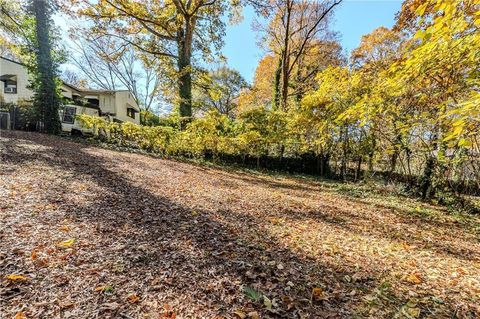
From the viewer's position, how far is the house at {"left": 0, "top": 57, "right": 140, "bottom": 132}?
1639cm

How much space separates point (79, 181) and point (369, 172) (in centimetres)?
912

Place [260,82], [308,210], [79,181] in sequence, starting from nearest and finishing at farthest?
1. [79,181]
2. [308,210]
3. [260,82]

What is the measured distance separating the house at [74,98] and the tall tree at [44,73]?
0.85 m

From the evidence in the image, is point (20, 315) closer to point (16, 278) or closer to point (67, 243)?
point (16, 278)

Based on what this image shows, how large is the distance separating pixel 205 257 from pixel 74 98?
881 inches

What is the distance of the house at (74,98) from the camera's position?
53.8 ft

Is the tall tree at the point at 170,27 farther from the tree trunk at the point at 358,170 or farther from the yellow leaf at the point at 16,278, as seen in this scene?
the yellow leaf at the point at 16,278

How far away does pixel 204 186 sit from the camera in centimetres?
575

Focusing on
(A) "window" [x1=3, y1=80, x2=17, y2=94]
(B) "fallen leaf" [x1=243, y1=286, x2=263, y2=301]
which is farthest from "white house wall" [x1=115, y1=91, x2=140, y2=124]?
(B) "fallen leaf" [x1=243, y1=286, x2=263, y2=301]

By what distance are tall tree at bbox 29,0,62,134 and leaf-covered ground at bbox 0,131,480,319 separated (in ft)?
27.7

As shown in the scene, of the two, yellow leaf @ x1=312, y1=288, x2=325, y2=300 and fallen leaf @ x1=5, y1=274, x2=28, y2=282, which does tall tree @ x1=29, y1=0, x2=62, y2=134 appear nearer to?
fallen leaf @ x1=5, y1=274, x2=28, y2=282

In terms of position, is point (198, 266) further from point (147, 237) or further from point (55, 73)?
point (55, 73)

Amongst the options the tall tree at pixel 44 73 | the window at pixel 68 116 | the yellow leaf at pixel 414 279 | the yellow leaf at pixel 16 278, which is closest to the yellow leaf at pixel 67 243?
the yellow leaf at pixel 16 278

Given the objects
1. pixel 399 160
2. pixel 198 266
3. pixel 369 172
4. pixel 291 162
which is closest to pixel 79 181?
pixel 198 266
